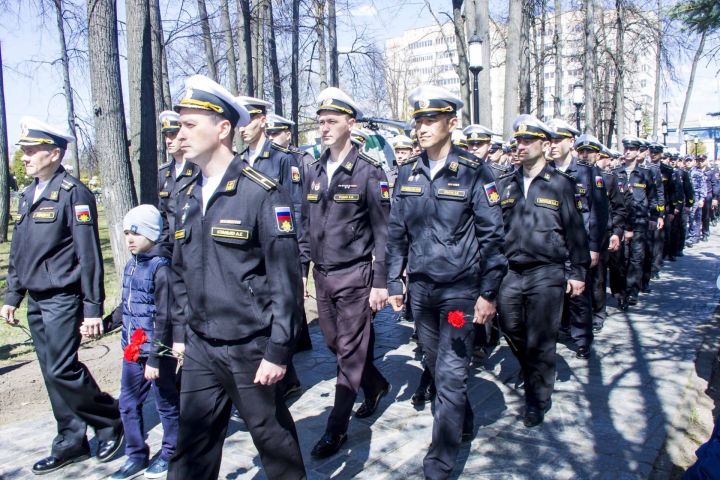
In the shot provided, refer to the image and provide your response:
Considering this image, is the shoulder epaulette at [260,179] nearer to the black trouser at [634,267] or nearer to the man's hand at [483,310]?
the man's hand at [483,310]

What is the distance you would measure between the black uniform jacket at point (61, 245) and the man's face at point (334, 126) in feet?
5.46

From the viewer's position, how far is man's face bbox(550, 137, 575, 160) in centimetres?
657

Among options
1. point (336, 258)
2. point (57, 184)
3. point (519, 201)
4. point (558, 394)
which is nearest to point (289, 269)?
point (336, 258)

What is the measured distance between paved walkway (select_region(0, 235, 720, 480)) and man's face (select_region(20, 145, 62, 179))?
6.35ft

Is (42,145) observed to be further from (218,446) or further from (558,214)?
(558,214)

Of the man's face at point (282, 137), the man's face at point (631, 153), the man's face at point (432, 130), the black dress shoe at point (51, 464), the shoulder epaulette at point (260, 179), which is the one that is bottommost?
the black dress shoe at point (51, 464)

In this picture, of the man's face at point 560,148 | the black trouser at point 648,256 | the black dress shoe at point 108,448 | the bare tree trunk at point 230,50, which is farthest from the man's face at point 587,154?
the bare tree trunk at point 230,50

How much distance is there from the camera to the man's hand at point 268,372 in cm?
282

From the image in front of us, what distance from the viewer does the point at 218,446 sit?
120 inches

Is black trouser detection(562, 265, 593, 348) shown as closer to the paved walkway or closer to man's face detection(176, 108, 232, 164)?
the paved walkway

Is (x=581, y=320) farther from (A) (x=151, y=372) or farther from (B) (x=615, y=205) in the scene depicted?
(A) (x=151, y=372)

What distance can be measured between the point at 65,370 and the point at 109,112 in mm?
4494

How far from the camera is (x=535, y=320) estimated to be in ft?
15.5

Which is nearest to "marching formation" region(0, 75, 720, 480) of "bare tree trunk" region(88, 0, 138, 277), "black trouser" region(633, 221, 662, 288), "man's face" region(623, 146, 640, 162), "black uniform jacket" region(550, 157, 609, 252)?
"black uniform jacket" region(550, 157, 609, 252)
